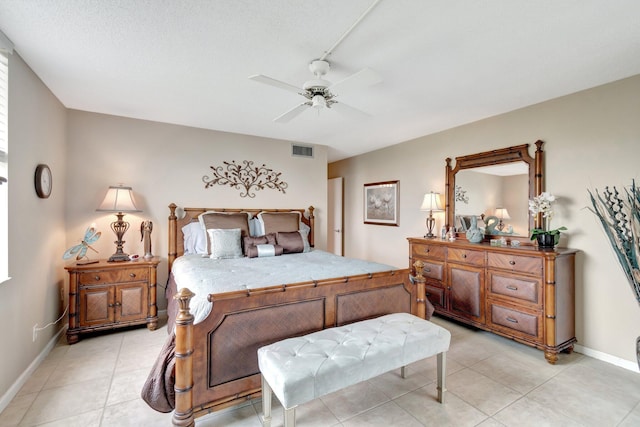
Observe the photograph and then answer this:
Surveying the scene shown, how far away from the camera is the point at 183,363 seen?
1630mm

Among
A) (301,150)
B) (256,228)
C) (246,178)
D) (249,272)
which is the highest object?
(301,150)

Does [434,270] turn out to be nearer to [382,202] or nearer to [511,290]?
[511,290]

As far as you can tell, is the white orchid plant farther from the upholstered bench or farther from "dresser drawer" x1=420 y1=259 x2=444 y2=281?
the upholstered bench

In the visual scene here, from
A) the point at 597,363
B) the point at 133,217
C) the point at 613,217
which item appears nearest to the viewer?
the point at 613,217

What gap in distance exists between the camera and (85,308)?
291 centimetres

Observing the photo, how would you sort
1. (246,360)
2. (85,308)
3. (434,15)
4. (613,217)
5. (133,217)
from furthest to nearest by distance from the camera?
(133,217) < (85,308) < (613,217) < (246,360) < (434,15)

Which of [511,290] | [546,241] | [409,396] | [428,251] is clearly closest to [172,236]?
[409,396]

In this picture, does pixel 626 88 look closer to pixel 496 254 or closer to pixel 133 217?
pixel 496 254

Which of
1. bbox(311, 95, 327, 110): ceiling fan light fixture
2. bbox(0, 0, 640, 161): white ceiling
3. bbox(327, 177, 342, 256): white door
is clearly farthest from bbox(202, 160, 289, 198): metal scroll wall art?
bbox(311, 95, 327, 110): ceiling fan light fixture

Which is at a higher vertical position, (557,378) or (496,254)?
(496,254)

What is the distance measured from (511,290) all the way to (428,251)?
1016 millimetres

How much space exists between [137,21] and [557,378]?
3.92m

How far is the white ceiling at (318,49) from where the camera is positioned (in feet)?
5.40

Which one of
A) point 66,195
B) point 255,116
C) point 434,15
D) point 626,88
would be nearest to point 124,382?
point 66,195
